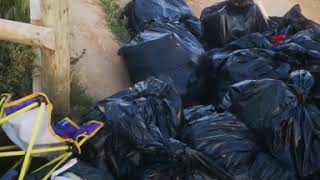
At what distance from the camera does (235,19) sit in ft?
11.9

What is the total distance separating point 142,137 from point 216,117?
0.45 metres

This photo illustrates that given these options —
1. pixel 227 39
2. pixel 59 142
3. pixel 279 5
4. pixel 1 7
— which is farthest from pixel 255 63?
pixel 279 5

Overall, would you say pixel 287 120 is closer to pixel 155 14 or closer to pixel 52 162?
pixel 52 162

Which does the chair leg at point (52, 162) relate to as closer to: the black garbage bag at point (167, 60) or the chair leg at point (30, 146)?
the chair leg at point (30, 146)

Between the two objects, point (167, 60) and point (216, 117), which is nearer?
point (216, 117)

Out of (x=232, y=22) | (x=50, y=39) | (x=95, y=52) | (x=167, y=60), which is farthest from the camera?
(x=232, y=22)

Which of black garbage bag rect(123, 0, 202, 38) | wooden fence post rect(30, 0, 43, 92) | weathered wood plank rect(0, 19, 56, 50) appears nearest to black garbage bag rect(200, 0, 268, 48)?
black garbage bag rect(123, 0, 202, 38)

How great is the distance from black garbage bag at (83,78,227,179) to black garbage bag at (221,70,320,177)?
36cm

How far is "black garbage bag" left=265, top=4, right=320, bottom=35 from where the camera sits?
3.62m

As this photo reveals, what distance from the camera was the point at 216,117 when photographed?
2.60m

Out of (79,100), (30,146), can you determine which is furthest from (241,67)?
(30,146)

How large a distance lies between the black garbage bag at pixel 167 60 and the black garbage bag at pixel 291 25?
30.5 inches

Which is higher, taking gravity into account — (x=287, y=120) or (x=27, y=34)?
(x=27, y=34)

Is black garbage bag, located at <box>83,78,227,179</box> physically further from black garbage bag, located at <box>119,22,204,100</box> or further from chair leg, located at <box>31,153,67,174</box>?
black garbage bag, located at <box>119,22,204,100</box>
